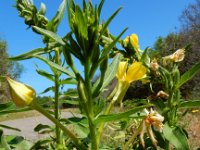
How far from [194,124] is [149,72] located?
6.79 m

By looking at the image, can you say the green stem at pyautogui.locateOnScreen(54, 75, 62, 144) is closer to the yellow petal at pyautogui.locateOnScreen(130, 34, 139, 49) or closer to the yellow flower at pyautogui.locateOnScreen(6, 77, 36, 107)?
the yellow petal at pyautogui.locateOnScreen(130, 34, 139, 49)

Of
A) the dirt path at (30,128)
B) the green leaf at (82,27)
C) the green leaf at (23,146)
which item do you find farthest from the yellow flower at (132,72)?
the dirt path at (30,128)

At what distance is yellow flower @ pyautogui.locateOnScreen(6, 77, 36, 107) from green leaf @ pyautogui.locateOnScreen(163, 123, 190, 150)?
35 cm

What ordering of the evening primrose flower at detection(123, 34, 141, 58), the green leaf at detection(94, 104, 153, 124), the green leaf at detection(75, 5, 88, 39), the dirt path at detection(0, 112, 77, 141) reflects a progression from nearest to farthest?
the green leaf at detection(94, 104, 153, 124) → the green leaf at detection(75, 5, 88, 39) → the evening primrose flower at detection(123, 34, 141, 58) → the dirt path at detection(0, 112, 77, 141)

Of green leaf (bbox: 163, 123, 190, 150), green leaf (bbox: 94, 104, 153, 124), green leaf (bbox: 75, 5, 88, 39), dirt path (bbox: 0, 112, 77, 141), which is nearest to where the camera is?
green leaf (bbox: 94, 104, 153, 124)

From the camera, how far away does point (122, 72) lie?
79cm

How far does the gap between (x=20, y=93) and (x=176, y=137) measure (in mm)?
393

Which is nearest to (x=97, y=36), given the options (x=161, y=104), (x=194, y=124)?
(x=161, y=104)

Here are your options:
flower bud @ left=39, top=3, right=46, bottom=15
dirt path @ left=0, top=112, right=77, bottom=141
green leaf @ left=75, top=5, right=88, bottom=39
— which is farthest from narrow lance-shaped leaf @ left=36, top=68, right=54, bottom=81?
dirt path @ left=0, top=112, right=77, bottom=141

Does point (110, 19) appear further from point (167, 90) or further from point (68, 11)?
point (167, 90)

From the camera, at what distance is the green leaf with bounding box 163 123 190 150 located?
0.85 meters

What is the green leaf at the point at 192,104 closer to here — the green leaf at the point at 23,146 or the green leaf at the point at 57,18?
the green leaf at the point at 23,146

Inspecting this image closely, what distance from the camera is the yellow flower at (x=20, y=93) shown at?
2.11 feet

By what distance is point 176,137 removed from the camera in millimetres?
877
